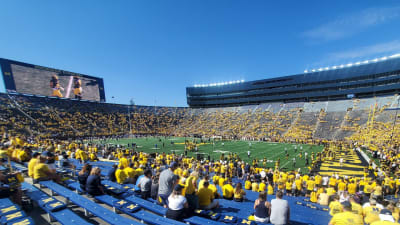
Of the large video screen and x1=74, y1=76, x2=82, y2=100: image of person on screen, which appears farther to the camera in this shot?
x1=74, y1=76, x2=82, y2=100: image of person on screen

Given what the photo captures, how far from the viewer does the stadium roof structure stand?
157ft

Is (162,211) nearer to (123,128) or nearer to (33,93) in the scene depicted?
(123,128)

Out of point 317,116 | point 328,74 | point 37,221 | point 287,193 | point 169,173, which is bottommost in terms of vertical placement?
point 287,193

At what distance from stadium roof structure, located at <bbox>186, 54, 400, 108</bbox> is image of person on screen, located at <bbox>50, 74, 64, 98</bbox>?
4756 centimetres

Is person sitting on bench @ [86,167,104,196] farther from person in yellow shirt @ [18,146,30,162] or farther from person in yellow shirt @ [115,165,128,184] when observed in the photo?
person in yellow shirt @ [18,146,30,162]

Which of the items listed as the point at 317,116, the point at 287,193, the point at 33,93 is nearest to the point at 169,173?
Result: the point at 287,193

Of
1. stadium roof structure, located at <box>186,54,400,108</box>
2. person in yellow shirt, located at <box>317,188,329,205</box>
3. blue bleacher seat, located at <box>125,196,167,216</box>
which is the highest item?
stadium roof structure, located at <box>186,54,400,108</box>

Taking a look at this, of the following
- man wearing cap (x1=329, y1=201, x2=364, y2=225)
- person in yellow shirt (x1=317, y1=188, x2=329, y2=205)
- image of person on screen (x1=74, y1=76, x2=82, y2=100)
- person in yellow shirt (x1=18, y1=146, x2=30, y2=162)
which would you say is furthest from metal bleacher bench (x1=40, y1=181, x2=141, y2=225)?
image of person on screen (x1=74, y1=76, x2=82, y2=100)

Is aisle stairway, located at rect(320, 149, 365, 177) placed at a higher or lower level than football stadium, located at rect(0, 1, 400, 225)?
lower

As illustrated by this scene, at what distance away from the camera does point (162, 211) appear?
4.14 meters

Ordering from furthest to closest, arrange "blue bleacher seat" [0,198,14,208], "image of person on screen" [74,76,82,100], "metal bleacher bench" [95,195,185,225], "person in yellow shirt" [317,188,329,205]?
1. "image of person on screen" [74,76,82,100]
2. "person in yellow shirt" [317,188,329,205]
3. "blue bleacher seat" [0,198,14,208]
4. "metal bleacher bench" [95,195,185,225]

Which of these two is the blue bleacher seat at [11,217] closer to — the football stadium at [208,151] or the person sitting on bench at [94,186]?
the football stadium at [208,151]

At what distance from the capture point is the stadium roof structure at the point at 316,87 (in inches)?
1884

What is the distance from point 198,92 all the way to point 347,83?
51834mm
